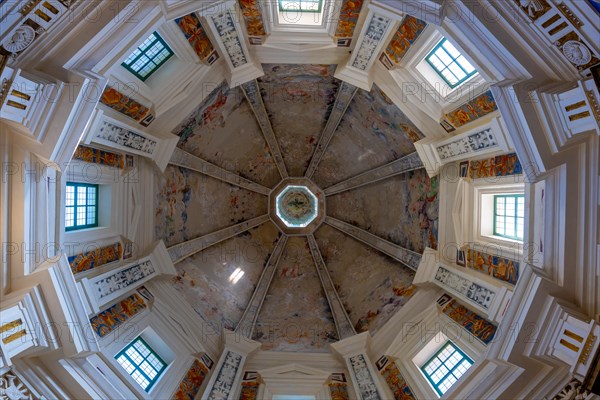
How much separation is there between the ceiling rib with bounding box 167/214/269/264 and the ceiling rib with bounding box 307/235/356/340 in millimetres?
2196

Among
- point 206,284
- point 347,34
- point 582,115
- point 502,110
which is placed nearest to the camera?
point 582,115

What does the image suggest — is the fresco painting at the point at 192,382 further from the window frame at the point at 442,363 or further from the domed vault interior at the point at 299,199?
the window frame at the point at 442,363

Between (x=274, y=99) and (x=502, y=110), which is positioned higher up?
(x=274, y=99)

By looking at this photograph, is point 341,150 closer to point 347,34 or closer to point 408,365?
point 347,34

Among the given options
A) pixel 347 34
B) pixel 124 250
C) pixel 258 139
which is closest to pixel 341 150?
pixel 258 139

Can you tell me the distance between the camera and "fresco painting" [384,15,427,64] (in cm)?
999

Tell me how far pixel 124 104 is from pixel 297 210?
830 centimetres

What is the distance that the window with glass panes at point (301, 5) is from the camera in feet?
35.1

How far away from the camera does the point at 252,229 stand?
17.0m

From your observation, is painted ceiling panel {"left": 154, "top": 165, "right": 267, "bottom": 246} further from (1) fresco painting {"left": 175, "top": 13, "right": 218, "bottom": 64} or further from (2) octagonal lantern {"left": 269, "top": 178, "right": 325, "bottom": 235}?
(1) fresco painting {"left": 175, "top": 13, "right": 218, "bottom": 64}

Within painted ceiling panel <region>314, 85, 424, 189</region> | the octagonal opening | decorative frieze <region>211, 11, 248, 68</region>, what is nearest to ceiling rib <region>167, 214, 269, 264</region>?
the octagonal opening

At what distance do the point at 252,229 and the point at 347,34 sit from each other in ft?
27.9

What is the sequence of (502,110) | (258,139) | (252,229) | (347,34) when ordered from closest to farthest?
(502,110)
(347,34)
(258,139)
(252,229)

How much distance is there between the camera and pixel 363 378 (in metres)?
12.2
